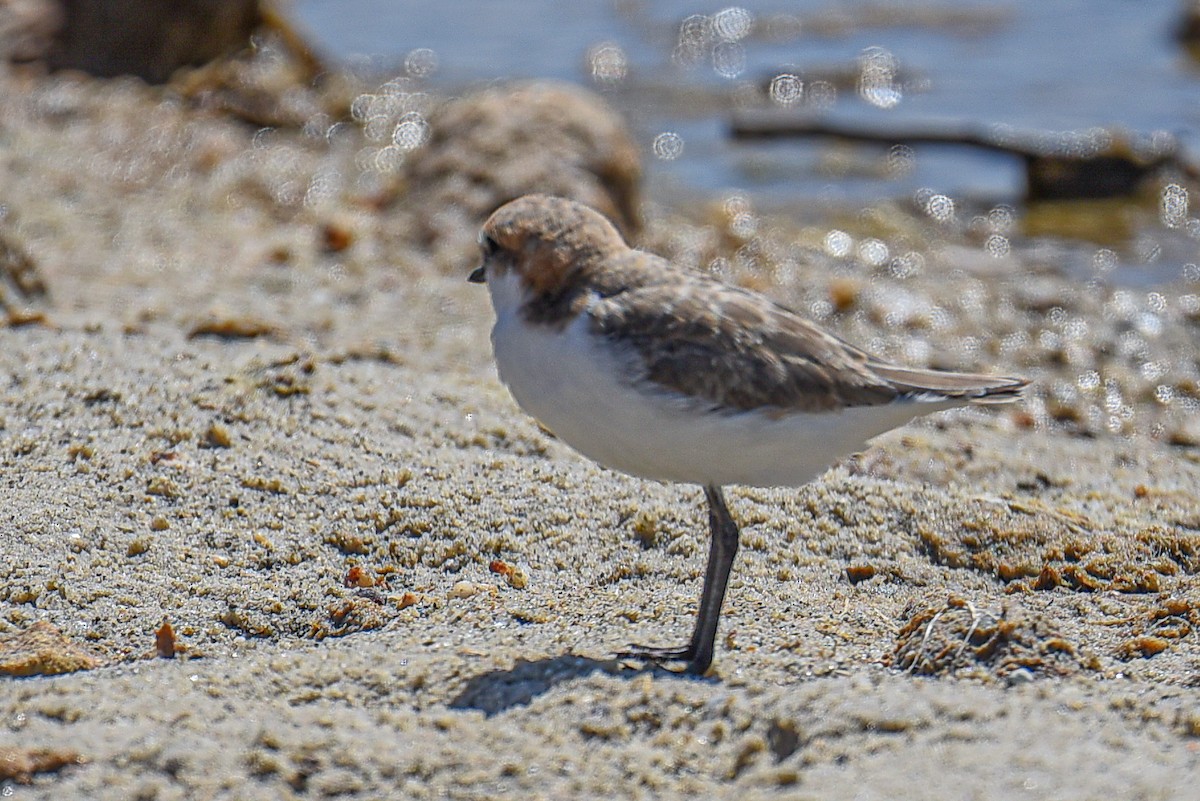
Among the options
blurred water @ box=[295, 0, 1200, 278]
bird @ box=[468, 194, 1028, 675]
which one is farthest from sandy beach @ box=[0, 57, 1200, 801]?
blurred water @ box=[295, 0, 1200, 278]

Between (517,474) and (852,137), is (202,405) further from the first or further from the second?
(852,137)

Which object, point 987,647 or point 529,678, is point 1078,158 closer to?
point 987,647

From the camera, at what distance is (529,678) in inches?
155

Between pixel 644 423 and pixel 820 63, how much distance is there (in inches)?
537

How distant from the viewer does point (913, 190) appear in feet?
39.9

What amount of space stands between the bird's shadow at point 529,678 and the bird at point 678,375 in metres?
0.09

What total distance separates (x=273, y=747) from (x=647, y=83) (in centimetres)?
1333

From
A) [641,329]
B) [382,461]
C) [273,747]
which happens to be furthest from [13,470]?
[641,329]

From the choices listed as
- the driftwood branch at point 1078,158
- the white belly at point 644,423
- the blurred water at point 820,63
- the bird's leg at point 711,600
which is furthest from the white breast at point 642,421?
the driftwood branch at point 1078,158

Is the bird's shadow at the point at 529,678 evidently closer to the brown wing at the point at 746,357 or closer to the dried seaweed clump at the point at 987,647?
the dried seaweed clump at the point at 987,647

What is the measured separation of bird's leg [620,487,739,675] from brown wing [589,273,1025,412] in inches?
15.3

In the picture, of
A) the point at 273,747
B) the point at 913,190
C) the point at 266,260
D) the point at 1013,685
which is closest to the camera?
the point at 273,747

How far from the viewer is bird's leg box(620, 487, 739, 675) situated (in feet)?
13.3

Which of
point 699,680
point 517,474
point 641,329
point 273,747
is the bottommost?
point 273,747
